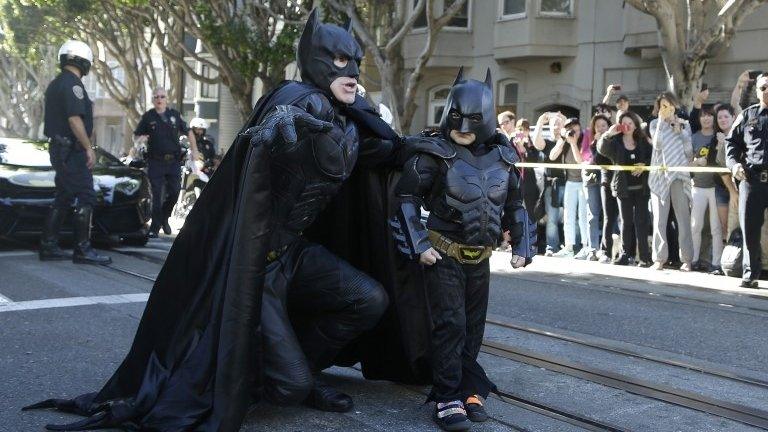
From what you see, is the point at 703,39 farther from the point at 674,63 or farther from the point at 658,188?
the point at 658,188

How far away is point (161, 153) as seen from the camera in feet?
44.3

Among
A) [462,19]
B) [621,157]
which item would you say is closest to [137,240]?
[621,157]

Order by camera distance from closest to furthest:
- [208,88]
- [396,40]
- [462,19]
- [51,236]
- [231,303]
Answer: [231,303], [51,236], [396,40], [462,19], [208,88]

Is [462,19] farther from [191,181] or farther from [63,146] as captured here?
[63,146]

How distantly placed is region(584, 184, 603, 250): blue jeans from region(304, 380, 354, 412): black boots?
8260mm

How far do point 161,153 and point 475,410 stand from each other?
9418 mm

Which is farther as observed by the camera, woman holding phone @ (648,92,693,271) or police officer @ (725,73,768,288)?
woman holding phone @ (648,92,693,271)

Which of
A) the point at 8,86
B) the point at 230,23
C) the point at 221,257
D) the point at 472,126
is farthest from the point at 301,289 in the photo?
the point at 8,86

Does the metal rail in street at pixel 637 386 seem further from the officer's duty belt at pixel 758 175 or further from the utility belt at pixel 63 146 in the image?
the utility belt at pixel 63 146

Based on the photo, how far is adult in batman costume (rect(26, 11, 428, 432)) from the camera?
4.45 metres

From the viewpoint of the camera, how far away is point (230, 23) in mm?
25031

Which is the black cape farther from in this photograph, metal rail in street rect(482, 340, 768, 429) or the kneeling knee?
metal rail in street rect(482, 340, 768, 429)

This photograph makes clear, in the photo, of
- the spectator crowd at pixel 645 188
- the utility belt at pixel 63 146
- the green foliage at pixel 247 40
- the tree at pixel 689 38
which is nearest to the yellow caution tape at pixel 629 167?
the spectator crowd at pixel 645 188

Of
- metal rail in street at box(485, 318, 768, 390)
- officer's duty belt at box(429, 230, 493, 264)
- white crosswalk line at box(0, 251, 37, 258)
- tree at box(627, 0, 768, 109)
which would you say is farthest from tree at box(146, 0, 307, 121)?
officer's duty belt at box(429, 230, 493, 264)
